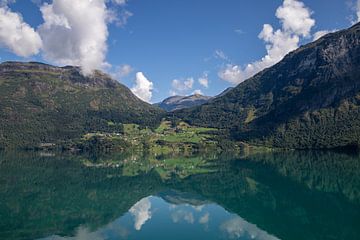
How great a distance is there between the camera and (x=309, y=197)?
191ft

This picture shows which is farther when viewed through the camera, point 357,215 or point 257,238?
point 357,215

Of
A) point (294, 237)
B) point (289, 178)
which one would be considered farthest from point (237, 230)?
point (289, 178)

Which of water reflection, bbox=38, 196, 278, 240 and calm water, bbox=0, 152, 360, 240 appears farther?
calm water, bbox=0, 152, 360, 240

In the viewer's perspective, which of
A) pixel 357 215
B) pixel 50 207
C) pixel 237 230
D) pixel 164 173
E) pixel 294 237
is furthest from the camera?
pixel 164 173

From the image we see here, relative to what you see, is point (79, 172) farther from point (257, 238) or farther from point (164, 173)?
point (257, 238)

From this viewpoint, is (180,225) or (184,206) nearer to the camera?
(180,225)

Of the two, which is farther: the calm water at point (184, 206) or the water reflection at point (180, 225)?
the calm water at point (184, 206)

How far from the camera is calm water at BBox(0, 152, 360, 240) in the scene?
3897 cm

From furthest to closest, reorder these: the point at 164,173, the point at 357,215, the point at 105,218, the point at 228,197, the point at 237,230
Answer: the point at 164,173 → the point at 228,197 → the point at 105,218 → the point at 357,215 → the point at 237,230

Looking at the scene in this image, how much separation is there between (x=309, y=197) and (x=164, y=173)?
5056 cm

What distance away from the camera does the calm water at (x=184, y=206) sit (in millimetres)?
38969

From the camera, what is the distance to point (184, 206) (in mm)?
54750

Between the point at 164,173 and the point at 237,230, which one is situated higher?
the point at 164,173

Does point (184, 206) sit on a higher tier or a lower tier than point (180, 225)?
higher
